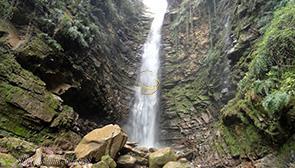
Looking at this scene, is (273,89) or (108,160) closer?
(273,89)

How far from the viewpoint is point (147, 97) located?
16.8 meters

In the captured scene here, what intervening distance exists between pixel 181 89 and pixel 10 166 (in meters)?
10.9

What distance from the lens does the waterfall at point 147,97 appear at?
15323 mm

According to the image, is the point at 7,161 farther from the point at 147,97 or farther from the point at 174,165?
the point at 147,97

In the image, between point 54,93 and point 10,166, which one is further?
point 54,93

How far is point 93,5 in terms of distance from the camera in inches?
623

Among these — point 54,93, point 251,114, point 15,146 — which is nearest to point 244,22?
point 251,114

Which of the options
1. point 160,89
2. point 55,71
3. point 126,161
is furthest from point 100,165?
point 160,89

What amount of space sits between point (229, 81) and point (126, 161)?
18.7ft

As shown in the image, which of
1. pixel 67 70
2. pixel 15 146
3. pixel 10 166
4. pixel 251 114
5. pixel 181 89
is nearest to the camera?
pixel 10 166

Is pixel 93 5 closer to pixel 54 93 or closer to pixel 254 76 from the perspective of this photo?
pixel 54 93

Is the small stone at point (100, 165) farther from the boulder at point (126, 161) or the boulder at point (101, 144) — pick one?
the boulder at point (126, 161)

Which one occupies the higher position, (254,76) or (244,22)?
(244,22)

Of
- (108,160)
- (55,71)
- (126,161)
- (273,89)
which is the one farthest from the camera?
(55,71)
